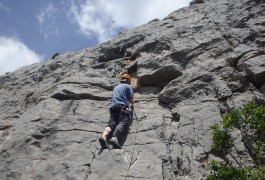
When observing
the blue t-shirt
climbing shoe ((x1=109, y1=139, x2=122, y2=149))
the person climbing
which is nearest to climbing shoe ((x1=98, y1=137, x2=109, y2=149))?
the person climbing

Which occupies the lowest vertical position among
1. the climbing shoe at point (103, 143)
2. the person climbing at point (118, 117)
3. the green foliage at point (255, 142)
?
the green foliage at point (255, 142)

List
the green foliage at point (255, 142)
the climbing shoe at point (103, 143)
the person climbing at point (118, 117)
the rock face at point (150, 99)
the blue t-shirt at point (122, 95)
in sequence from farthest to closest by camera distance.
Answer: the blue t-shirt at point (122, 95) → the person climbing at point (118, 117) → the climbing shoe at point (103, 143) → the rock face at point (150, 99) → the green foliage at point (255, 142)

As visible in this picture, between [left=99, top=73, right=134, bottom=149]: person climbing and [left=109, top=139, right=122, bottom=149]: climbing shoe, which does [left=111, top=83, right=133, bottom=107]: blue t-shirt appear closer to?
[left=99, top=73, right=134, bottom=149]: person climbing

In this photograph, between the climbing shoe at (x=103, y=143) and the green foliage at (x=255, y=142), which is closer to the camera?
the green foliage at (x=255, y=142)

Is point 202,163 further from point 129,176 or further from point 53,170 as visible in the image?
point 53,170

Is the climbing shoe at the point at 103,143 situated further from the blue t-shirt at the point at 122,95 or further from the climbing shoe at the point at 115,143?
the blue t-shirt at the point at 122,95

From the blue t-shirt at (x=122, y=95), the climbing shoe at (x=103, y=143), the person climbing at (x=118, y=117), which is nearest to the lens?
the climbing shoe at (x=103, y=143)

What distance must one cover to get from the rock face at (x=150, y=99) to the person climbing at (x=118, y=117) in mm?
291

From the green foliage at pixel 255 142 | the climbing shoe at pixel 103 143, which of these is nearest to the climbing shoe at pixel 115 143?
the climbing shoe at pixel 103 143

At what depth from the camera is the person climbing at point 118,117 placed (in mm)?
9641

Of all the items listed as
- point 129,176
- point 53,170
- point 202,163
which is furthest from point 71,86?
point 202,163

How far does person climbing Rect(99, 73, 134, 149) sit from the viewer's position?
9.64 meters

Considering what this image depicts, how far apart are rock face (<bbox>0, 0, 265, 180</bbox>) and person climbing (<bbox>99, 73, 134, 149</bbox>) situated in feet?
0.95

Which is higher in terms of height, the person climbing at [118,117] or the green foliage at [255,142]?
the person climbing at [118,117]
